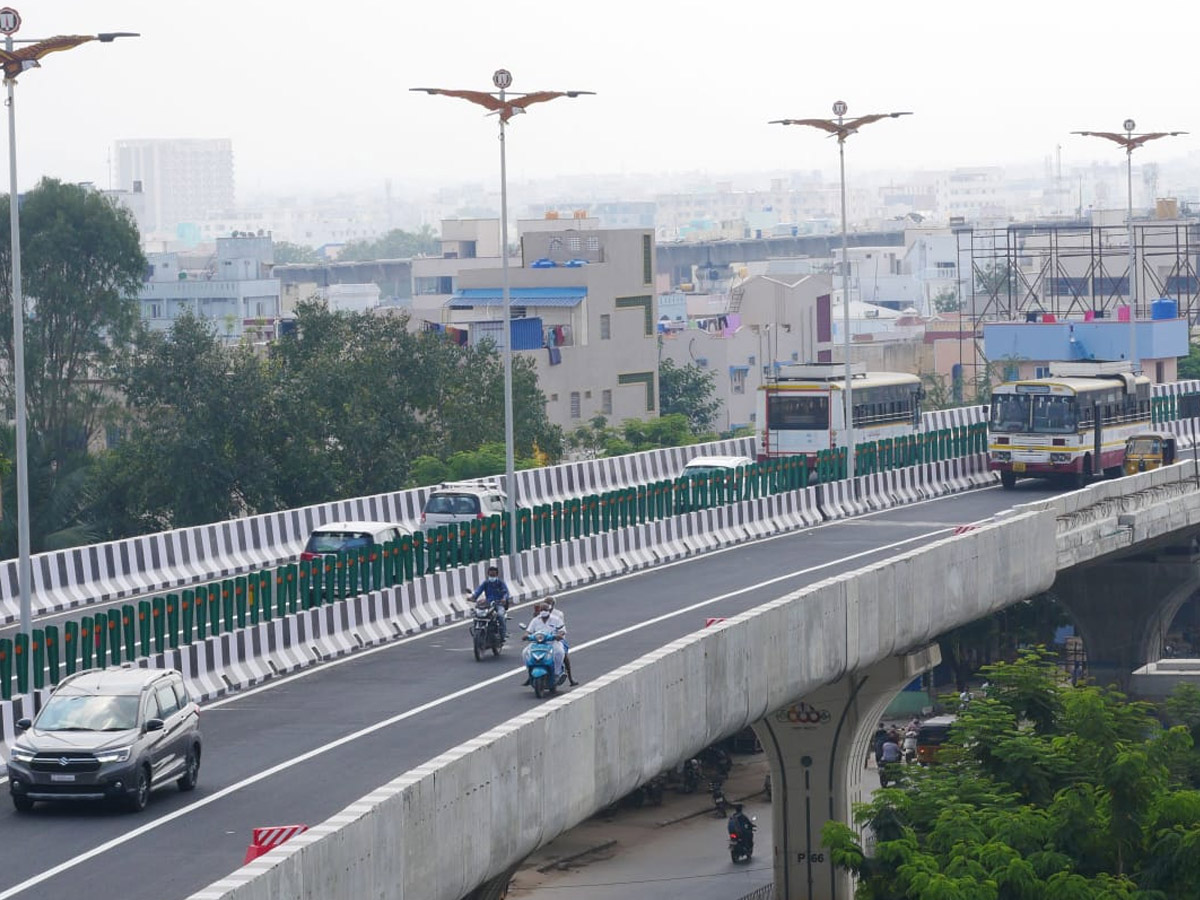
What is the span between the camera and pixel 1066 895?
25750 mm

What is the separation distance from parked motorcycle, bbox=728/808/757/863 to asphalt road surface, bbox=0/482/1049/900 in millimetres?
6331

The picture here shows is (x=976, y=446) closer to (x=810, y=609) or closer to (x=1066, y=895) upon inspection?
(x=810, y=609)

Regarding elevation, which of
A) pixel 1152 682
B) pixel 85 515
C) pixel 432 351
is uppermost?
pixel 432 351

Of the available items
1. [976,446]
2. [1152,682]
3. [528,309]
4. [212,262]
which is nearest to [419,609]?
[1152,682]

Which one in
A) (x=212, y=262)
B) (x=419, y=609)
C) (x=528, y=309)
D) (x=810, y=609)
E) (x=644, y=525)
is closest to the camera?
(x=810, y=609)

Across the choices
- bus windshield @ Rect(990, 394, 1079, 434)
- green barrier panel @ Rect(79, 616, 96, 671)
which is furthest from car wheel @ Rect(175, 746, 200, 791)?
bus windshield @ Rect(990, 394, 1079, 434)

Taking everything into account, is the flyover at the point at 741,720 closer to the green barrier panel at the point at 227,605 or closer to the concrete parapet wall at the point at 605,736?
the concrete parapet wall at the point at 605,736

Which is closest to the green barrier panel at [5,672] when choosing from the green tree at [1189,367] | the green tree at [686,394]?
the green tree at [686,394]

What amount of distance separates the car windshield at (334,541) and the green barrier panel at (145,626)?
901cm

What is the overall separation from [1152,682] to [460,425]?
24.1m

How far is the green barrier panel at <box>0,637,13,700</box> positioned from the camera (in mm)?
25516

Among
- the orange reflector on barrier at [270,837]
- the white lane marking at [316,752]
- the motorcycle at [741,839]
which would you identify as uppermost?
the orange reflector on barrier at [270,837]

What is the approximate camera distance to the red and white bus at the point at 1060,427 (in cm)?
5306

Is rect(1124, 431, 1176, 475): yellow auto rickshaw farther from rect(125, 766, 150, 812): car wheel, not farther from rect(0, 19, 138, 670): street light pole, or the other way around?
rect(125, 766, 150, 812): car wheel
